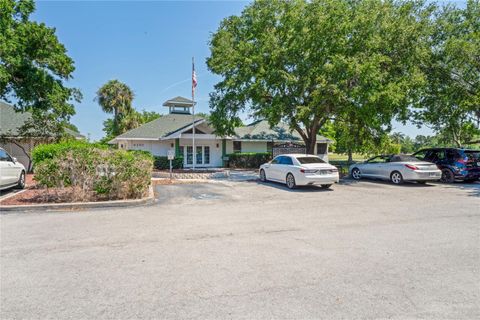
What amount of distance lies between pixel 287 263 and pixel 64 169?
7833 millimetres

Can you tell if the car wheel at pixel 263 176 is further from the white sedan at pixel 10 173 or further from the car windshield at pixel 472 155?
the white sedan at pixel 10 173

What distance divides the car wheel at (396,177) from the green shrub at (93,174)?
11867 millimetres

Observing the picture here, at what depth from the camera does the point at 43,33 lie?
52.3 feet

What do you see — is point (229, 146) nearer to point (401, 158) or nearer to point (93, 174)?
point (401, 158)

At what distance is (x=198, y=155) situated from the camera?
2578 centimetres

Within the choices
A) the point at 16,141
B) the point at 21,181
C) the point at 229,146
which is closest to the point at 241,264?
the point at 21,181

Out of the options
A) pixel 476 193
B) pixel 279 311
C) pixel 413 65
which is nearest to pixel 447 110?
pixel 413 65

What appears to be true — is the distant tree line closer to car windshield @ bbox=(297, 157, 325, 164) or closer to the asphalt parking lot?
car windshield @ bbox=(297, 157, 325, 164)

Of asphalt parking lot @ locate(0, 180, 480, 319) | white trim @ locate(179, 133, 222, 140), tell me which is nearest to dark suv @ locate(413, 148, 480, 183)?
asphalt parking lot @ locate(0, 180, 480, 319)

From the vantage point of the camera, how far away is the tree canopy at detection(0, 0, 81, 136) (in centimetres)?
1437

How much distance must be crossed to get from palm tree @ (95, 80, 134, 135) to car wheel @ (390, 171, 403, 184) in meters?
31.4

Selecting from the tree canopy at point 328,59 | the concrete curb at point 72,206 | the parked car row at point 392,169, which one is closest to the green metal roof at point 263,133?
the tree canopy at point 328,59

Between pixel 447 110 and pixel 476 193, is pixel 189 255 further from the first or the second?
pixel 447 110

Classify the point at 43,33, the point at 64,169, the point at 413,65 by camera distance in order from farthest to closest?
the point at 413,65 → the point at 43,33 → the point at 64,169
